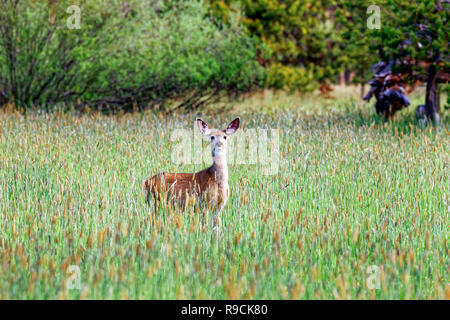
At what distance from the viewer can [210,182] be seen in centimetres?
622

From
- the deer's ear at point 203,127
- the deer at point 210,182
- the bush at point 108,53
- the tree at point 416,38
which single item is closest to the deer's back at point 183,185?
the deer at point 210,182

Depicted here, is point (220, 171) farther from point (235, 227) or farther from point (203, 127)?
point (235, 227)

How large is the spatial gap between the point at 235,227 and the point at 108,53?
35.2 feet

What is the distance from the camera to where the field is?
4.57 m

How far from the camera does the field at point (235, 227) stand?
4566 millimetres

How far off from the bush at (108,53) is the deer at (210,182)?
30.6 ft

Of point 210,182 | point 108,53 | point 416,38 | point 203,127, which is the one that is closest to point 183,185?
point 210,182

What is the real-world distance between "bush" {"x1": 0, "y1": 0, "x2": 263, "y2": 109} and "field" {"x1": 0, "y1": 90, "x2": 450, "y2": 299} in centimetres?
545

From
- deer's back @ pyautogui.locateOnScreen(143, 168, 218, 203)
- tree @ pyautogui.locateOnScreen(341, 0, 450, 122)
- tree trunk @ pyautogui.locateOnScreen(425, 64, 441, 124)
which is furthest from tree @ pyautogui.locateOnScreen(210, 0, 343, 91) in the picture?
deer's back @ pyautogui.locateOnScreen(143, 168, 218, 203)

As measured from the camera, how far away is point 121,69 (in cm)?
1587

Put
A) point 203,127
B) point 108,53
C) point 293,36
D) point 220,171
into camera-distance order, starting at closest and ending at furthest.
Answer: point 203,127, point 220,171, point 108,53, point 293,36

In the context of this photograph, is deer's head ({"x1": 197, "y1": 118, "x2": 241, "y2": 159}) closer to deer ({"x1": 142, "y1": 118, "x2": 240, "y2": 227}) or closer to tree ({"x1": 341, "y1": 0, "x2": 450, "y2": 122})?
deer ({"x1": 142, "y1": 118, "x2": 240, "y2": 227})
